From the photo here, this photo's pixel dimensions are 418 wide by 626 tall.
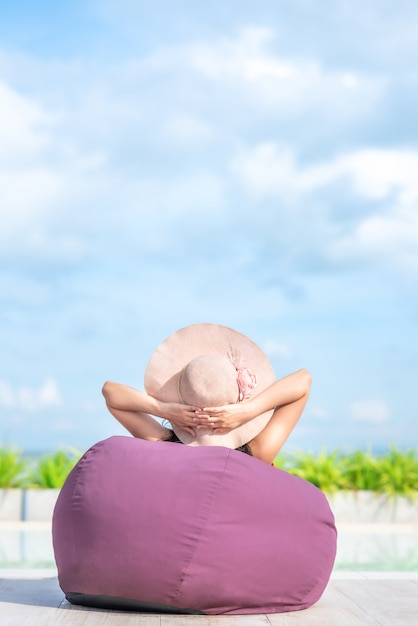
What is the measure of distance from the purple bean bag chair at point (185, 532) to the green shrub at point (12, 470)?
4.86 metres

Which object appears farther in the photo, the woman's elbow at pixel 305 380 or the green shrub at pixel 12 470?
the green shrub at pixel 12 470

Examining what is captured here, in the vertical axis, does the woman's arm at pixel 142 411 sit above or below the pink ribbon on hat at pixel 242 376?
below

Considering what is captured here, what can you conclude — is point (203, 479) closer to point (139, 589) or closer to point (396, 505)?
point (139, 589)

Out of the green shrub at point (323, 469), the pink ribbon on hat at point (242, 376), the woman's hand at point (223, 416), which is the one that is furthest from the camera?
the green shrub at point (323, 469)

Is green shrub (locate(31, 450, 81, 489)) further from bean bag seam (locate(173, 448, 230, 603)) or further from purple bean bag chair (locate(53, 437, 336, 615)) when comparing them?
bean bag seam (locate(173, 448, 230, 603))

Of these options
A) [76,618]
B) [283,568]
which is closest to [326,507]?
[283,568]

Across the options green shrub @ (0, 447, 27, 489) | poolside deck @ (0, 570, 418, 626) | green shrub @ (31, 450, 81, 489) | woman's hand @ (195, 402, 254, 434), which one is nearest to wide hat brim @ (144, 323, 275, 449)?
woman's hand @ (195, 402, 254, 434)

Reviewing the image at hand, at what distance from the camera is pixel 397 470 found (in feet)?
26.0

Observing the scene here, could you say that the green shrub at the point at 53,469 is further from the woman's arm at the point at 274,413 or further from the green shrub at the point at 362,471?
the woman's arm at the point at 274,413

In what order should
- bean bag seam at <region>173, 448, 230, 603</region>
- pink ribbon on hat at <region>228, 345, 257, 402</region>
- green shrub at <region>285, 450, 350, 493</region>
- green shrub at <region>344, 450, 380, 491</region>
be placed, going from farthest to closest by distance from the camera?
green shrub at <region>344, 450, 380, 491</region> → green shrub at <region>285, 450, 350, 493</region> → pink ribbon on hat at <region>228, 345, 257, 402</region> → bean bag seam at <region>173, 448, 230, 603</region>

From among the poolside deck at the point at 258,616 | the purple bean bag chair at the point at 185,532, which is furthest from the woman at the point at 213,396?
the poolside deck at the point at 258,616

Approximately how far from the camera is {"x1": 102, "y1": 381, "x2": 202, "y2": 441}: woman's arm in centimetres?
350

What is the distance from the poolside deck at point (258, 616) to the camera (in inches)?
117

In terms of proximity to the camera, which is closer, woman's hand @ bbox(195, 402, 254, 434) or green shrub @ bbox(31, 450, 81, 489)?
woman's hand @ bbox(195, 402, 254, 434)
